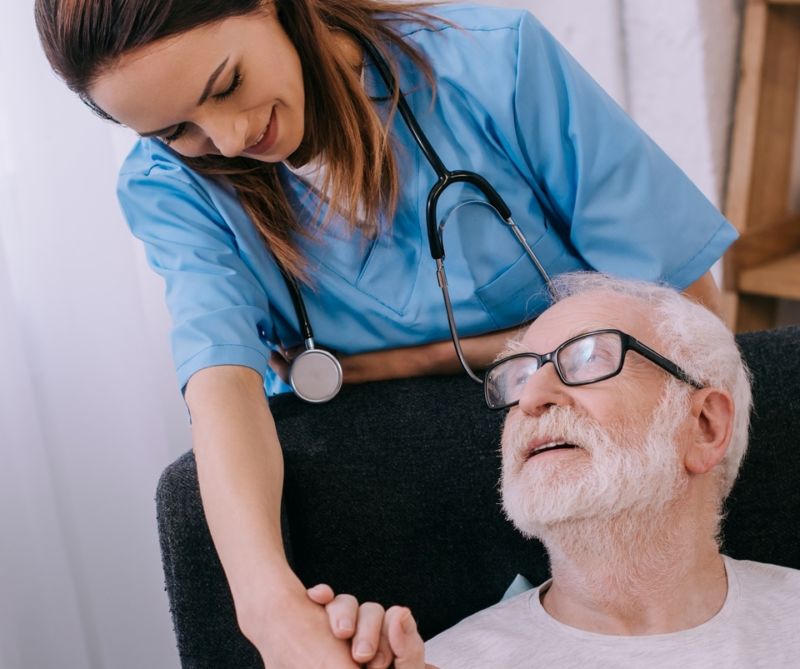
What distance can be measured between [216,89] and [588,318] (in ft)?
1.67

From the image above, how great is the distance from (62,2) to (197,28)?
5.4 inches

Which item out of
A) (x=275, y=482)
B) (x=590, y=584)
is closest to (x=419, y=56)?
(x=275, y=482)

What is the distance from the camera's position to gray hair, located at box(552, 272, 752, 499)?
1.25 metres

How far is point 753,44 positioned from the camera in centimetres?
230

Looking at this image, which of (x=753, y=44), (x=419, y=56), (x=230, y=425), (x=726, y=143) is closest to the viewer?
(x=230, y=425)

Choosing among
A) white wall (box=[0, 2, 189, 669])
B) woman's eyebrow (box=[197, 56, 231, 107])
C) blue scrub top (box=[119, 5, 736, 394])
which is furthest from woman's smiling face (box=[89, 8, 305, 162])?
white wall (box=[0, 2, 189, 669])

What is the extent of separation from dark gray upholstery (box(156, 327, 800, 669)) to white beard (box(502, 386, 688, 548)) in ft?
0.63

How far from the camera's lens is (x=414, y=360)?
4.91 ft

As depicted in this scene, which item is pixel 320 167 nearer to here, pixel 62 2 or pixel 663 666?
pixel 62 2

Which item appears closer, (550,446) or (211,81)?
(211,81)

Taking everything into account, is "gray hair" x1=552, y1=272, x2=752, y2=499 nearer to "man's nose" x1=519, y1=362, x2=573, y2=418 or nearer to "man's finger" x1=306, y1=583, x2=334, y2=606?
"man's nose" x1=519, y1=362, x2=573, y2=418

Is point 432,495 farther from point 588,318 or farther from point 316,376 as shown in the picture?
point 588,318

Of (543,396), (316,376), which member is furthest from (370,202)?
(543,396)

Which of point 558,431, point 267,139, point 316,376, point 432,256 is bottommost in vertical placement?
point 558,431
